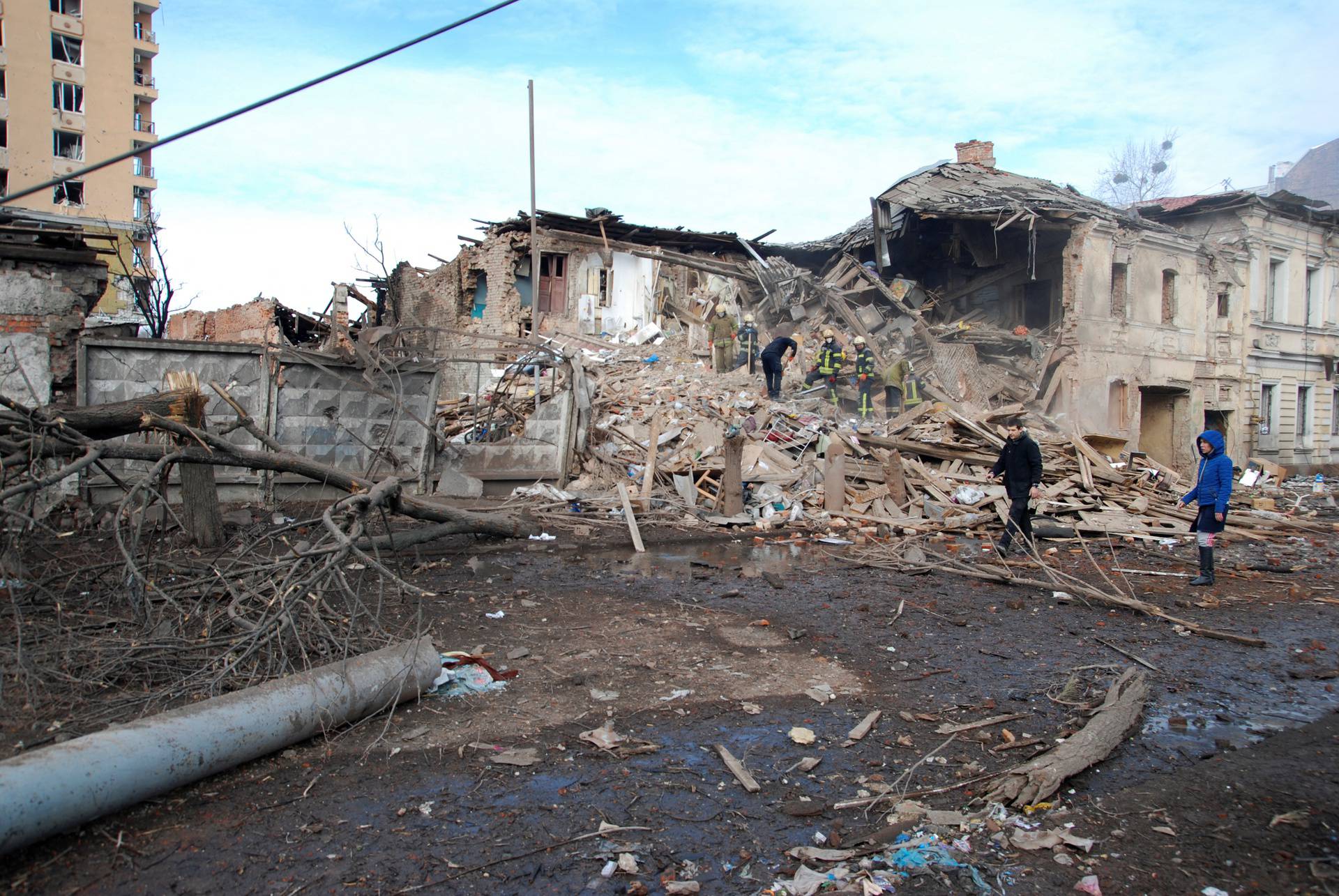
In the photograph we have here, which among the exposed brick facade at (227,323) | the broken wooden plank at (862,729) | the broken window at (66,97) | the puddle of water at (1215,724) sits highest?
the broken window at (66,97)

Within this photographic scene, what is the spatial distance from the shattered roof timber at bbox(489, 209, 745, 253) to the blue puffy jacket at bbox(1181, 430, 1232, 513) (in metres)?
17.2

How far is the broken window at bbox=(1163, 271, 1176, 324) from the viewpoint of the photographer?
21734 mm

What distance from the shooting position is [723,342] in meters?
18.3

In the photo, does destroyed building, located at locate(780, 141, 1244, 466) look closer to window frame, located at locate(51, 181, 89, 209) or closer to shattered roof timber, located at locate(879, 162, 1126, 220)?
shattered roof timber, located at locate(879, 162, 1126, 220)

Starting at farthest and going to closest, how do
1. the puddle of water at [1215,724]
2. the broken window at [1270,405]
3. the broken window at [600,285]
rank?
1. the broken window at [1270,405]
2. the broken window at [600,285]
3. the puddle of water at [1215,724]

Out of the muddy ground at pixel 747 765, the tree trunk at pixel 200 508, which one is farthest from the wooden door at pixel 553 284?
the muddy ground at pixel 747 765

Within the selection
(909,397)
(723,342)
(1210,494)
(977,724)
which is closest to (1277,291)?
(909,397)

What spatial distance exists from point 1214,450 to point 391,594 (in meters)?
8.14

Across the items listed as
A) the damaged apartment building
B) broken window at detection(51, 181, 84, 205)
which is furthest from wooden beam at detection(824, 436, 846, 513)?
broken window at detection(51, 181, 84, 205)

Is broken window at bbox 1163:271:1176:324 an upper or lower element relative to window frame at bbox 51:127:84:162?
lower

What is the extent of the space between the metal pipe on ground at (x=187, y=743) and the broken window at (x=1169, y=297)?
23.6 meters

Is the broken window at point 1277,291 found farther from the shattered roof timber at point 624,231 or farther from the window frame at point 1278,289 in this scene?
the shattered roof timber at point 624,231

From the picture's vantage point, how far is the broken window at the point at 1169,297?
71.3 feet

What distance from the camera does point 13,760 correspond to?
284cm
